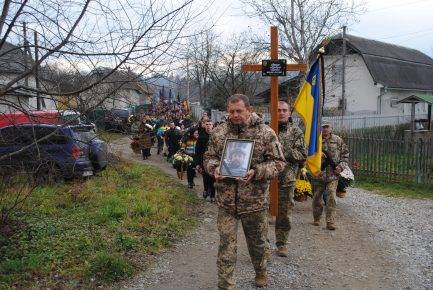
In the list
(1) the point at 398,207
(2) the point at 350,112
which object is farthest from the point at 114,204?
(2) the point at 350,112

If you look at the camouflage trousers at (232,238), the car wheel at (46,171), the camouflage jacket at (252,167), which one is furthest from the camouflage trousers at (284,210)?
the car wheel at (46,171)

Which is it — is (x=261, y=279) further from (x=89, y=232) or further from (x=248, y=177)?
(x=89, y=232)

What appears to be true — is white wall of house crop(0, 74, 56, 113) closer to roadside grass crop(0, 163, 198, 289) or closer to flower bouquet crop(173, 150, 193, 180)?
roadside grass crop(0, 163, 198, 289)

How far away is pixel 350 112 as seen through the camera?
123 feet

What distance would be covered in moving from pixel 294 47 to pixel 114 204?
20.1 meters

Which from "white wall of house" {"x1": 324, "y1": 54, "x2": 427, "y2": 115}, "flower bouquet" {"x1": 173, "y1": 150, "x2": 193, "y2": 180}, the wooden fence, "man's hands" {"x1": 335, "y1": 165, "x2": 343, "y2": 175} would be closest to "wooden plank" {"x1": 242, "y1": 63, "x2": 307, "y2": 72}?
"man's hands" {"x1": 335, "y1": 165, "x2": 343, "y2": 175}

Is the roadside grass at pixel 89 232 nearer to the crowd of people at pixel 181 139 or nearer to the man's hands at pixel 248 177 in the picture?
the crowd of people at pixel 181 139

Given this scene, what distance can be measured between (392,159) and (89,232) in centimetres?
997

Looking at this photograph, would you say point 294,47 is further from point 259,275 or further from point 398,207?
point 259,275

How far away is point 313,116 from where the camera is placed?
732 centimetres

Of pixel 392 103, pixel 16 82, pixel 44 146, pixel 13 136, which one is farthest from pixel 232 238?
pixel 392 103

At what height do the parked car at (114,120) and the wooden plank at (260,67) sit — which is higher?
the wooden plank at (260,67)

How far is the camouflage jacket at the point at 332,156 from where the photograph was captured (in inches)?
311

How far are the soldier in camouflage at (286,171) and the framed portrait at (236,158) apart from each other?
5.44ft
